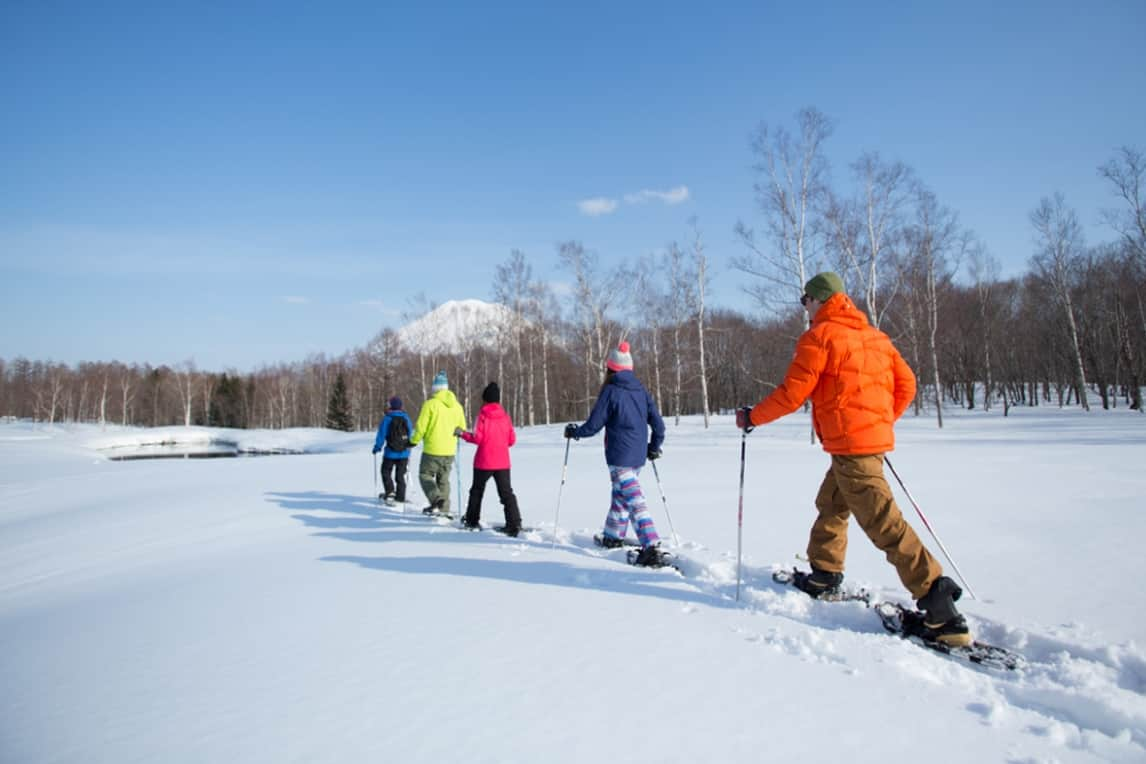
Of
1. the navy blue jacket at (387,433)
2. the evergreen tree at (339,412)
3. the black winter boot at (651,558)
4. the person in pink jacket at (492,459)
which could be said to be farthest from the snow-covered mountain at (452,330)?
the black winter boot at (651,558)

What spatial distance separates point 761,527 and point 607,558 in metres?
1.92

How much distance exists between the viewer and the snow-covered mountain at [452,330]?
127 feet

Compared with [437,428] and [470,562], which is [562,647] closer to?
[470,562]

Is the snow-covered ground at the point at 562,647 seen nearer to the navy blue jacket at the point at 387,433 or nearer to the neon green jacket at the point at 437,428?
the neon green jacket at the point at 437,428

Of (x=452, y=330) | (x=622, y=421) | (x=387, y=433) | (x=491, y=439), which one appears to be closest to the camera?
(x=622, y=421)

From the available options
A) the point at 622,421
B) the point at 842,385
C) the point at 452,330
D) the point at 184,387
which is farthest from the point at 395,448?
the point at 184,387

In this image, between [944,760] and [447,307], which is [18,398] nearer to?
[447,307]

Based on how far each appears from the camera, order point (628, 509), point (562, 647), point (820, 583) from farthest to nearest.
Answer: point (628, 509) < point (820, 583) < point (562, 647)

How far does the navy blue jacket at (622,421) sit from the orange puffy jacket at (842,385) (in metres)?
1.74

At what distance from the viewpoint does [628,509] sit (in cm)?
519

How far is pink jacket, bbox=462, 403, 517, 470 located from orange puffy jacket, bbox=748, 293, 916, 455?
3652 mm

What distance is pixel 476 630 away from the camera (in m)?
3.30

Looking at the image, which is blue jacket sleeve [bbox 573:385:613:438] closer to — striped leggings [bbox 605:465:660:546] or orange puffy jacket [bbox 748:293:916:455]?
striped leggings [bbox 605:465:660:546]

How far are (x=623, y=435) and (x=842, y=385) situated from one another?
219 cm
